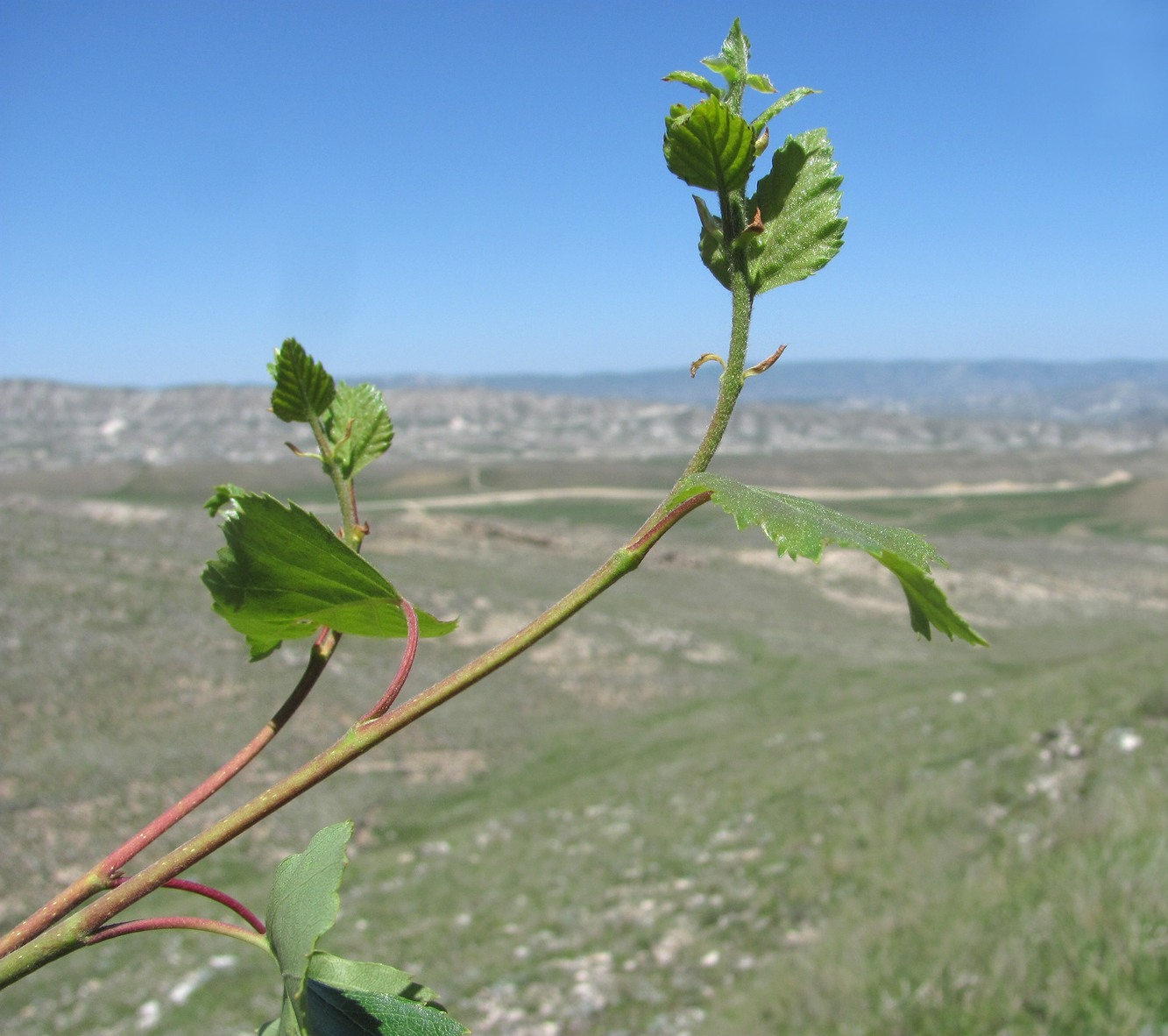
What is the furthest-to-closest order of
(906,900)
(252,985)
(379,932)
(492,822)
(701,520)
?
(701,520), (492,822), (379,932), (252,985), (906,900)

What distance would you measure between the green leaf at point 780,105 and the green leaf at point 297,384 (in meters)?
0.35

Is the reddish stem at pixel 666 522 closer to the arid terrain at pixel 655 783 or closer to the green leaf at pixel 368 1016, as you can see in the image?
the green leaf at pixel 368 1016

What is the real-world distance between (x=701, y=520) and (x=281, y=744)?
38.1 meters

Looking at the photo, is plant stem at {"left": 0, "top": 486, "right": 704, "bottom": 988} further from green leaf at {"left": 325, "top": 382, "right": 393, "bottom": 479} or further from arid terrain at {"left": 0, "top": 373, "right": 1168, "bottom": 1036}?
arid terrain at {"left": 0, "top": 373, "right": 1168, "bottom": 1036}

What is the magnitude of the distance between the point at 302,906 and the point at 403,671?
15 cm

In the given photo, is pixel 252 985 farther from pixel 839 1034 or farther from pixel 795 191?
pixel 795 191

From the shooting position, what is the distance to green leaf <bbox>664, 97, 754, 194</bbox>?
550 millimetres

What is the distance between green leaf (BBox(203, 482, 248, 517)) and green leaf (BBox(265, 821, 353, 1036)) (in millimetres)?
222

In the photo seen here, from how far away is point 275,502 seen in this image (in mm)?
606

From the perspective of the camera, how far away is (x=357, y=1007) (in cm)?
53

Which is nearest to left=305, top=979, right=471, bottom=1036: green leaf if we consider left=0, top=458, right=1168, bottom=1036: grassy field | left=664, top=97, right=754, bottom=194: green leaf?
left=664, top=97, right=754, bottom=194: green leaf

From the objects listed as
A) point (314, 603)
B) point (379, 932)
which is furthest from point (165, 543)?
point (314, 603)

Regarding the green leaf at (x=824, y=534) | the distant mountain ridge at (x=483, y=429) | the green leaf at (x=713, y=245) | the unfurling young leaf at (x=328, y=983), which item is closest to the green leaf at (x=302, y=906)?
the unfurling young leaf at (x=328, y=983)

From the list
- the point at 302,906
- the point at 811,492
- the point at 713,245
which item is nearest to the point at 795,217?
the point at 713,245
